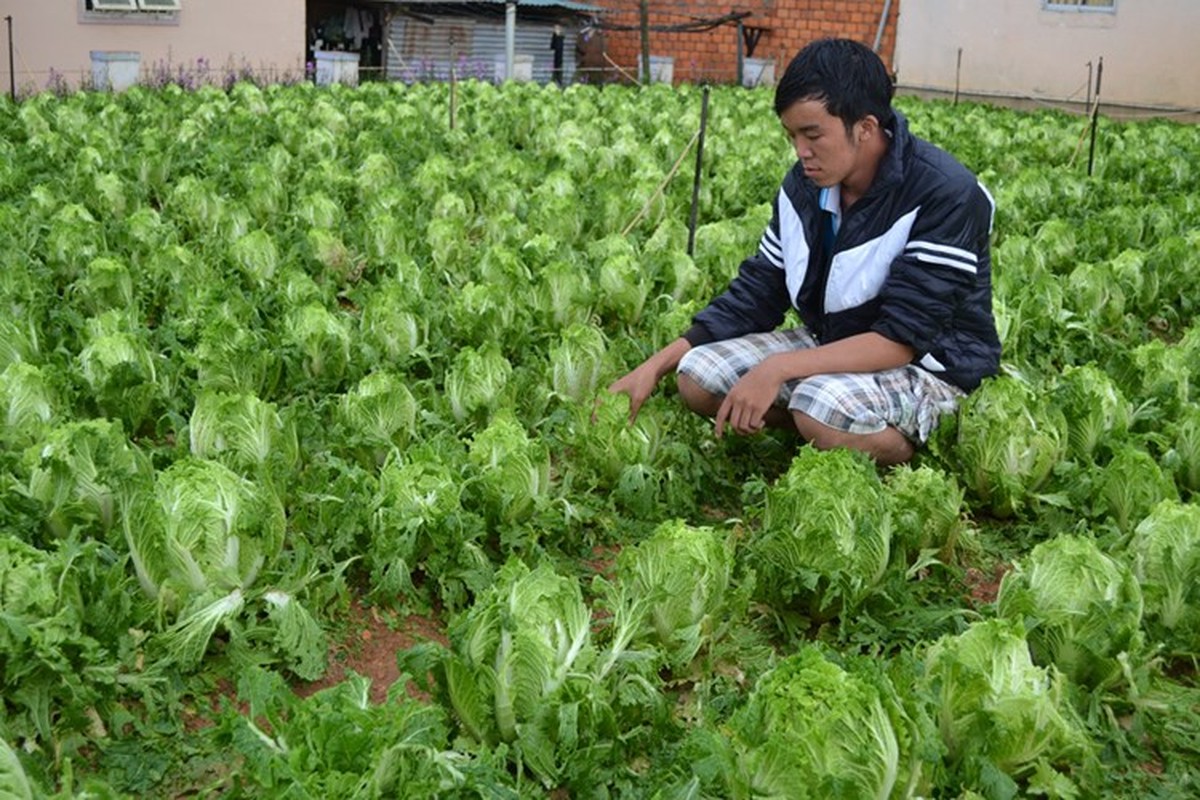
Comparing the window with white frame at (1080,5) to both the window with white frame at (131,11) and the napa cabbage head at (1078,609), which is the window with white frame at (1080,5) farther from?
the napa cabbage head at (1078,609)

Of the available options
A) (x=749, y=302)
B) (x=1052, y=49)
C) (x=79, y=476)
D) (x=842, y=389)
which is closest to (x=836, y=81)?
(x=842, y=389)

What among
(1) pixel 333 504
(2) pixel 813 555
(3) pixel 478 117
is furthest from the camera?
(3) pixel 478 117

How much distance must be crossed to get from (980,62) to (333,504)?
21600mm

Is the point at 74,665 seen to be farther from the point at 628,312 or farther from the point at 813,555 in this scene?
the point at 628,312

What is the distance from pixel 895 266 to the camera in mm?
4723

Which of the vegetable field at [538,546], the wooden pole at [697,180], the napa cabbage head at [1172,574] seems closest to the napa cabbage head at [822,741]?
the vegetable field at [538,546]

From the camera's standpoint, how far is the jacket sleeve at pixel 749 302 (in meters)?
5.32

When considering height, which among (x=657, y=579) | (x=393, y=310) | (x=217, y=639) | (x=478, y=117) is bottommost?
(x=217, y=639)

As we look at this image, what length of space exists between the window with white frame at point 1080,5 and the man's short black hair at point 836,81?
18.8 metres

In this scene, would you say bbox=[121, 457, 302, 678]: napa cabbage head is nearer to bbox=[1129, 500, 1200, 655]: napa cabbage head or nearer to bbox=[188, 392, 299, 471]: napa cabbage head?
bbox=[188, 392, 299, 471]: napa cabbage head

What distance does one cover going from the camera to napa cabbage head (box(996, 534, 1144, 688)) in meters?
3.67

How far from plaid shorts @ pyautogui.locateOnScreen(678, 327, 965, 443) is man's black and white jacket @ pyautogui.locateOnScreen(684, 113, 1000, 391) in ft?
0.31

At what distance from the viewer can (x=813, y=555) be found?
13.4ft

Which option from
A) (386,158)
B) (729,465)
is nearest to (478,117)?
(386,158)
